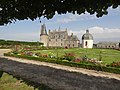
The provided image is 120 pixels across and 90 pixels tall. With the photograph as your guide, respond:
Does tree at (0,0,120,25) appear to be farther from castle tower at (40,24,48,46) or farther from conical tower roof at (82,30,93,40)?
castle tower at (40,24,48,46)

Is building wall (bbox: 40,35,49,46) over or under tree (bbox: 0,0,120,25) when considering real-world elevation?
over

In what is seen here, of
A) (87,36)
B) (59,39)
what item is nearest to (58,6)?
(87,36)

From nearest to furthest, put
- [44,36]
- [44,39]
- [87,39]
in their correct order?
[87,39]
[44,39]
[44,36]

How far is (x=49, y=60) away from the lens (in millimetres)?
24953

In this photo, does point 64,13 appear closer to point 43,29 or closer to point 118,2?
point 118,2

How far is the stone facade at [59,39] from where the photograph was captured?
100m

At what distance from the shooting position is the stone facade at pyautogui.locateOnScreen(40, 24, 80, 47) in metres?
100

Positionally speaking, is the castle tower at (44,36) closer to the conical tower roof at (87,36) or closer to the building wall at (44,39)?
the building wall at (44,39)

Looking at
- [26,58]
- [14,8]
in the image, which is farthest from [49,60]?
[14,8]

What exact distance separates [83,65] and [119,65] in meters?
3.14

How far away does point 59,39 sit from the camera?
331 ft

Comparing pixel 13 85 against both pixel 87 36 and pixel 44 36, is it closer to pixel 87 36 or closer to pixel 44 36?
pixel 87 36

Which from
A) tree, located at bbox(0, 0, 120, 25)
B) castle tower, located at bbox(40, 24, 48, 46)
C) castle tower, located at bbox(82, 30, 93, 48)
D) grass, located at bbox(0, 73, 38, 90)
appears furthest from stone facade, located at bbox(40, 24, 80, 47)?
tree, located at bbox(0, 0, 120, 25)

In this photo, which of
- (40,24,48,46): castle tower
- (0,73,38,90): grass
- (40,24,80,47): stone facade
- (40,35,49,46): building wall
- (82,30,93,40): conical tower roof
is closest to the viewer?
(0,73,38,90): grass
